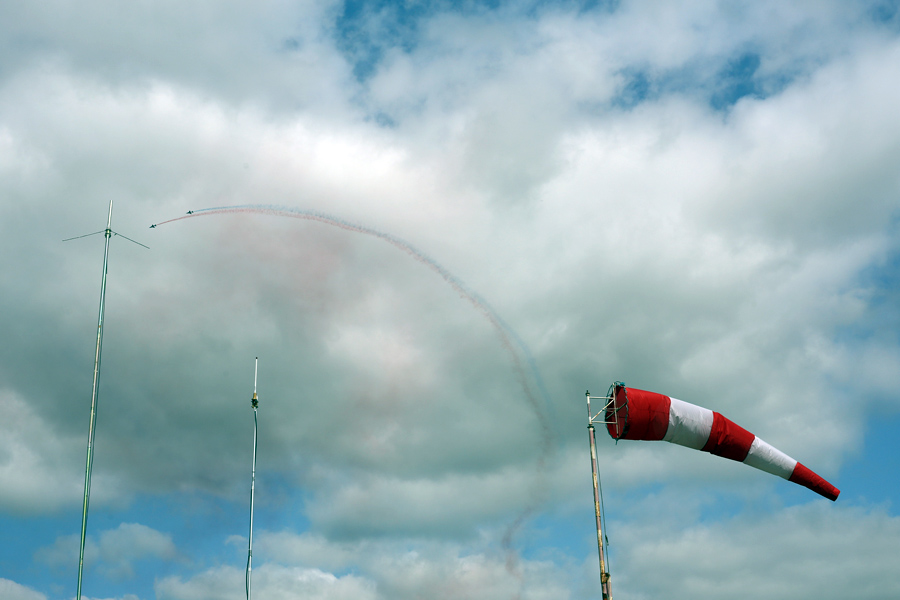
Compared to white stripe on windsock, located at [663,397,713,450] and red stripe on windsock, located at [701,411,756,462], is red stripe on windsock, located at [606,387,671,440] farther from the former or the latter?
Result: red stripe on windsock, located at [701,411,756,462]

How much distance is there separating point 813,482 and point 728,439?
10734 mm

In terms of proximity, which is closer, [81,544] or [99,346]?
[81,544]

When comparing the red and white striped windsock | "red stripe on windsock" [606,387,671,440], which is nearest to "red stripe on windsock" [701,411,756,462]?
the red and white striped windsock

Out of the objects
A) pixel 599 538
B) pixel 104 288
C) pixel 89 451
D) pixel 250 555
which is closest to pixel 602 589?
pixel 599 538

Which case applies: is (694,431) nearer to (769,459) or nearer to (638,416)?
(638,416)

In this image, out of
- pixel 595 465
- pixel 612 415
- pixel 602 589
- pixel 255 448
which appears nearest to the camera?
pixel 602 589

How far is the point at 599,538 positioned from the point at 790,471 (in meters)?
25.7

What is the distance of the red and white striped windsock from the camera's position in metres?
79.8

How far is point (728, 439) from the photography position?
83125 mm

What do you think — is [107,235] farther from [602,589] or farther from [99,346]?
[602,589]

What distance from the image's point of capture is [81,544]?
3371 inches

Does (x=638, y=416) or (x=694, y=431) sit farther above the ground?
(x=638, y=416)

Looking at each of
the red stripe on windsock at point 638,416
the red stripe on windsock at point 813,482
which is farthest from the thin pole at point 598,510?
the red stripe on windsock at point 813,482

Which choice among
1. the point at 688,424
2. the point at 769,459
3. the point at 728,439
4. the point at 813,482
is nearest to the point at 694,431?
the point at 688,424
